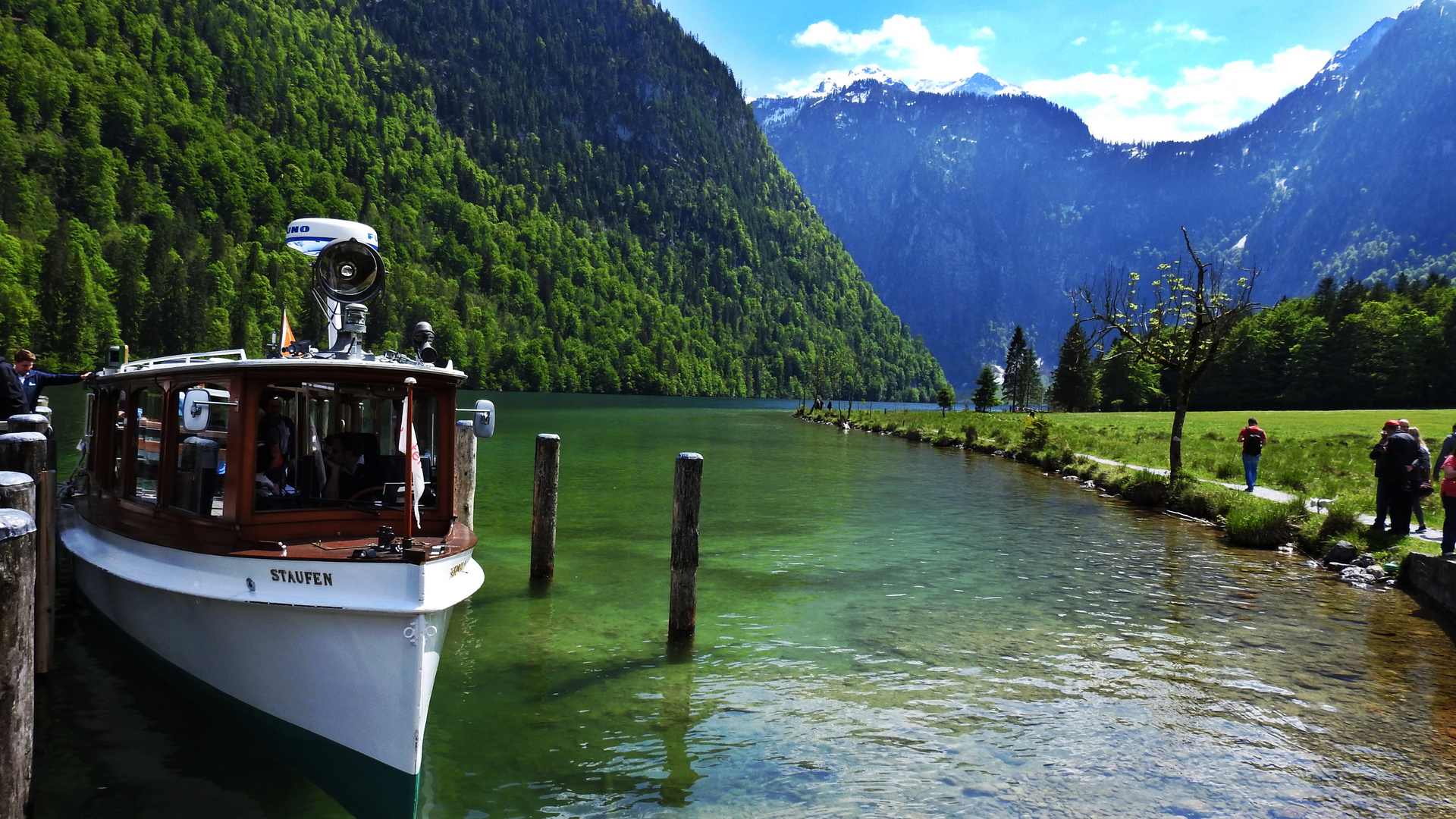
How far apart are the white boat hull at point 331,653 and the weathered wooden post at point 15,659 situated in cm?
173

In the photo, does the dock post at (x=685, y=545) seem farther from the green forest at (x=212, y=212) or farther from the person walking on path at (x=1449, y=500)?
the green forest at (x=212, y=212)

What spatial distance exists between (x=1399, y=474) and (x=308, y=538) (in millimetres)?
20057

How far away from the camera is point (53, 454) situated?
1616cm

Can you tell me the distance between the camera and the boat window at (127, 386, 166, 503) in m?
9.66

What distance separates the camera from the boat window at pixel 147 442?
9664 mm

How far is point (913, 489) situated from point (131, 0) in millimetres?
194555

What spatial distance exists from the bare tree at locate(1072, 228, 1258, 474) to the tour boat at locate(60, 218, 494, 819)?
21.7 metres

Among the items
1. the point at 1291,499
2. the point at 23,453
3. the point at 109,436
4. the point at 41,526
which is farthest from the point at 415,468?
the point at 1291,499

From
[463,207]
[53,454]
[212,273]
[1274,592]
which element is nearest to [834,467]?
[1274,592]

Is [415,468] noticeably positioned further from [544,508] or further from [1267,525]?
[1267,525]

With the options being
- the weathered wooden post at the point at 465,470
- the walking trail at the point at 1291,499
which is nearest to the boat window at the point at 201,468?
the weathered wooden post at the point at 465,470

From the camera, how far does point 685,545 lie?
38.3 ft

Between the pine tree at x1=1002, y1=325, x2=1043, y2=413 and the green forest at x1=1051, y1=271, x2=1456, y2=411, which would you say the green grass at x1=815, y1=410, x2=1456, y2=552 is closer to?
the green forest at x1=1051, y1=271, x2=1456, y2=411

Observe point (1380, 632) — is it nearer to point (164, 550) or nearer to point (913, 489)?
point (164, 550)
